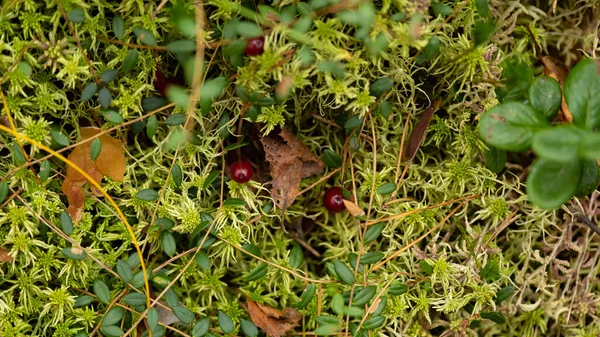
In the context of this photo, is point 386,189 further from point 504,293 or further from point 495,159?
point 504,293

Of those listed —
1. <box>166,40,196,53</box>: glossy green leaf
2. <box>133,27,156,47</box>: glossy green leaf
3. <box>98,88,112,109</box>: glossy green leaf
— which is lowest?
<box>98,88,112,109</box>: glossy green leaf

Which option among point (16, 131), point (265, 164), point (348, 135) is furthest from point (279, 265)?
point (16, 131)

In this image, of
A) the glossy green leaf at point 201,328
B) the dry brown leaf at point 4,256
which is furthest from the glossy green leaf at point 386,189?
the dry brown leaf at point 4,256

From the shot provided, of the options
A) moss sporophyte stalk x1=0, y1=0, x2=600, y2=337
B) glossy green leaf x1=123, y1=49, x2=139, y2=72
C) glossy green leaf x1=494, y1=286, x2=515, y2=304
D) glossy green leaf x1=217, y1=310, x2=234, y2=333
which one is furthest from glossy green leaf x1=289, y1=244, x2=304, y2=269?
glossy green leaf x1=123, y1=49, x2=139, y2=72

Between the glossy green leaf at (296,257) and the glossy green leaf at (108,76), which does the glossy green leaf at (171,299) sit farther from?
the glossy green leaf at (108,76)

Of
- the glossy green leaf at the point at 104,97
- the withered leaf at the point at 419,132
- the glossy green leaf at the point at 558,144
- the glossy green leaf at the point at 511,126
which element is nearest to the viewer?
the glossy green leaf at the point at 558,144

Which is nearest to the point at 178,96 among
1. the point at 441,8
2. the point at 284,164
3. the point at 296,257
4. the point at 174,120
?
the point at 174,120

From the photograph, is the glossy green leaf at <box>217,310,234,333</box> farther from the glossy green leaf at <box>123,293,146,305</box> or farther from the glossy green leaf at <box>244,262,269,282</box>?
the glossy green leaf at <box>123,293,146,305</box>
